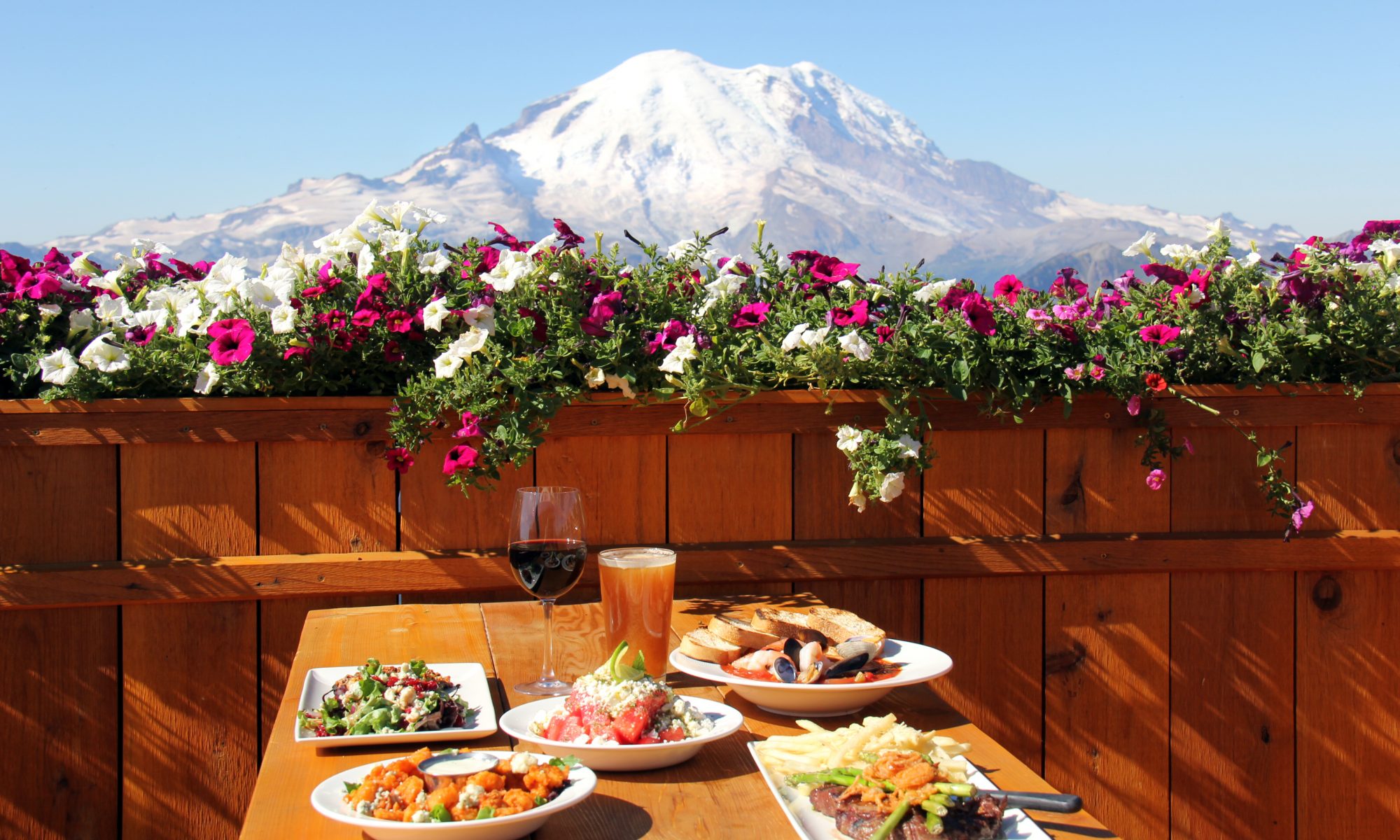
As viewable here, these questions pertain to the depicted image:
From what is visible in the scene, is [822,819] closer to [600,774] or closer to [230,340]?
[600,774]

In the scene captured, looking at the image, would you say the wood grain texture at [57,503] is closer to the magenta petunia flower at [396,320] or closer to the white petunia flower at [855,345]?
the magenta petunia flower at [396,320]

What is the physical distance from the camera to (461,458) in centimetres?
193

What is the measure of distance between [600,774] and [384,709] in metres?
0.26

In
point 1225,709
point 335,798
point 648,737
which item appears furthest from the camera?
point 1225,709

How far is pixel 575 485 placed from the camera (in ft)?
7.07

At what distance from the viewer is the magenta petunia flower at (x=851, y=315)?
2.06 m

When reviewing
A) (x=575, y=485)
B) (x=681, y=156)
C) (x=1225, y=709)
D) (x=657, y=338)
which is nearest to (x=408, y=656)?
(x=575, y=485)

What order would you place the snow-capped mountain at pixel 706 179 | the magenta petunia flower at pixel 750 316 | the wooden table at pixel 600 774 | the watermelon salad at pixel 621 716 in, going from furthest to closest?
the snow-capped mountain at pixel 706 179 < the magenta petunia flower at pixel 750 316 < the watermelon salad at pixel 621 716 < the wooden table at pixel 600 774

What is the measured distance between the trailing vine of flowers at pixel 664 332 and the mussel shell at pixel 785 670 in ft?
2.47

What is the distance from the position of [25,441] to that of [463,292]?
0.81m

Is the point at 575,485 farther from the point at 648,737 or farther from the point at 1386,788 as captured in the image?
the point at 1386,788

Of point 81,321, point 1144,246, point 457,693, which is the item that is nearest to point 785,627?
point 457,693

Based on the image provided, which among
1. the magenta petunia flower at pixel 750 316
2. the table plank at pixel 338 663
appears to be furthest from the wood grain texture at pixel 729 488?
the table plank at pixel 338 663

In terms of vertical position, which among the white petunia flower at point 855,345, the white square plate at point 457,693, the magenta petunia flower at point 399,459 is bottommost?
the white square plate at point 457,693
